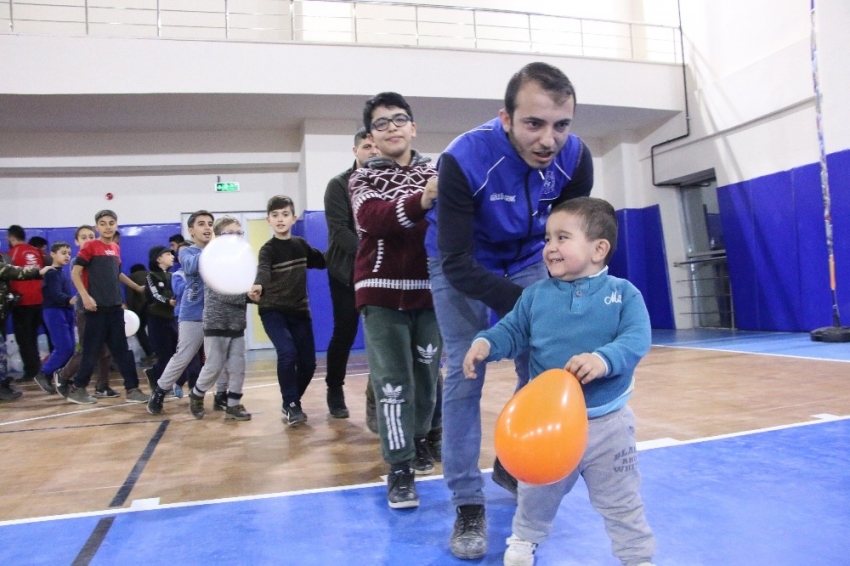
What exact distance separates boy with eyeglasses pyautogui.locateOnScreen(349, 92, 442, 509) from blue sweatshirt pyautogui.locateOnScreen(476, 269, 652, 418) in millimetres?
682

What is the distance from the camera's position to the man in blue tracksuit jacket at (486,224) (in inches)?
71.7

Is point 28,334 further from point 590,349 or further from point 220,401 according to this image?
point 590,349

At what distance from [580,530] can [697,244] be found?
1025 cm

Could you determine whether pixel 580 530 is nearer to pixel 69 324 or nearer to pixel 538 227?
pixel 538 227

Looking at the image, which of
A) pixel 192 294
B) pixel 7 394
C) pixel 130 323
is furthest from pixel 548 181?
pixel 130 323

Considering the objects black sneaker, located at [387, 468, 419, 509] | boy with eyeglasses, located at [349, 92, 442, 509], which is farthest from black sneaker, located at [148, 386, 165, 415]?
black sneaker, located at [387, 468, 419, 509]

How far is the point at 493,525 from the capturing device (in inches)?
81.1

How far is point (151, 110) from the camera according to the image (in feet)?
30.6

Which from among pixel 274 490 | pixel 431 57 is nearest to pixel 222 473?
pixel 274 490

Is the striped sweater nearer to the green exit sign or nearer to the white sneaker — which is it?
the white sneaker

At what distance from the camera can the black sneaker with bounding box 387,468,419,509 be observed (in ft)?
7.34

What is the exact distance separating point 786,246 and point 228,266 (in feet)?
25.3

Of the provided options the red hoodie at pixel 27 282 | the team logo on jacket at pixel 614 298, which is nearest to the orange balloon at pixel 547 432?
the team logo on jacket at pixel 614 298

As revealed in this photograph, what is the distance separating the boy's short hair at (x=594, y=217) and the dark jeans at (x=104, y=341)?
191 inches
